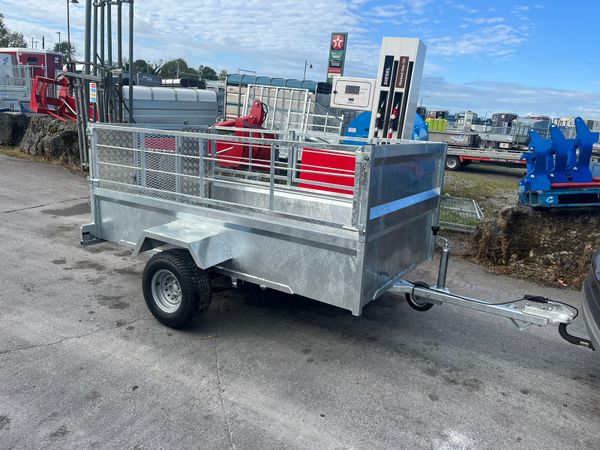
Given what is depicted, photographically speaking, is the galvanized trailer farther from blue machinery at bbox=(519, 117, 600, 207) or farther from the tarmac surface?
blue machinery at bbox=(519, 117, 600, 207)

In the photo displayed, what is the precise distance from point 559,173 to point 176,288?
5.37 metres

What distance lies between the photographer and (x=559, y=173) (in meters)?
6.65

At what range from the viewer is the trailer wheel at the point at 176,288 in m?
3.96

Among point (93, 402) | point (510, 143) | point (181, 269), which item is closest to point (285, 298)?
point (181, 269)

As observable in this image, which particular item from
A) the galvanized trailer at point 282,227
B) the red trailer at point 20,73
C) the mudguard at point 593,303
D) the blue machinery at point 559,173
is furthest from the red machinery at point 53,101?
the mudguard at point 593,303

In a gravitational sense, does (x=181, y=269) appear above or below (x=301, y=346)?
above

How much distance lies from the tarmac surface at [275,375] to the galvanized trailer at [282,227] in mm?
413

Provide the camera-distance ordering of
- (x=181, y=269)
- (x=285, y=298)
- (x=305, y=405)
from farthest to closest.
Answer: (x=285, y=298) < (x=181, y=269) < (x=305, y=405)

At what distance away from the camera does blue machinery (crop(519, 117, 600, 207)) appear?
20.5ft

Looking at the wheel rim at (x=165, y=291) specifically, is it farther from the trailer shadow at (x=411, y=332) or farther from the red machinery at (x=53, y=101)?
the red machinery at (x=53, y=101)

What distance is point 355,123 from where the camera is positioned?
32.4ft

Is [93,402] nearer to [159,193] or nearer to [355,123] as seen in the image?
[159,193]

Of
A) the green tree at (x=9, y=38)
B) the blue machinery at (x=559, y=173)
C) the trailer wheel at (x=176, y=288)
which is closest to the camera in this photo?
the trailer wheel at (x=176, y=288)

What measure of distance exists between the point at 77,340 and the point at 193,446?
5.60ft
